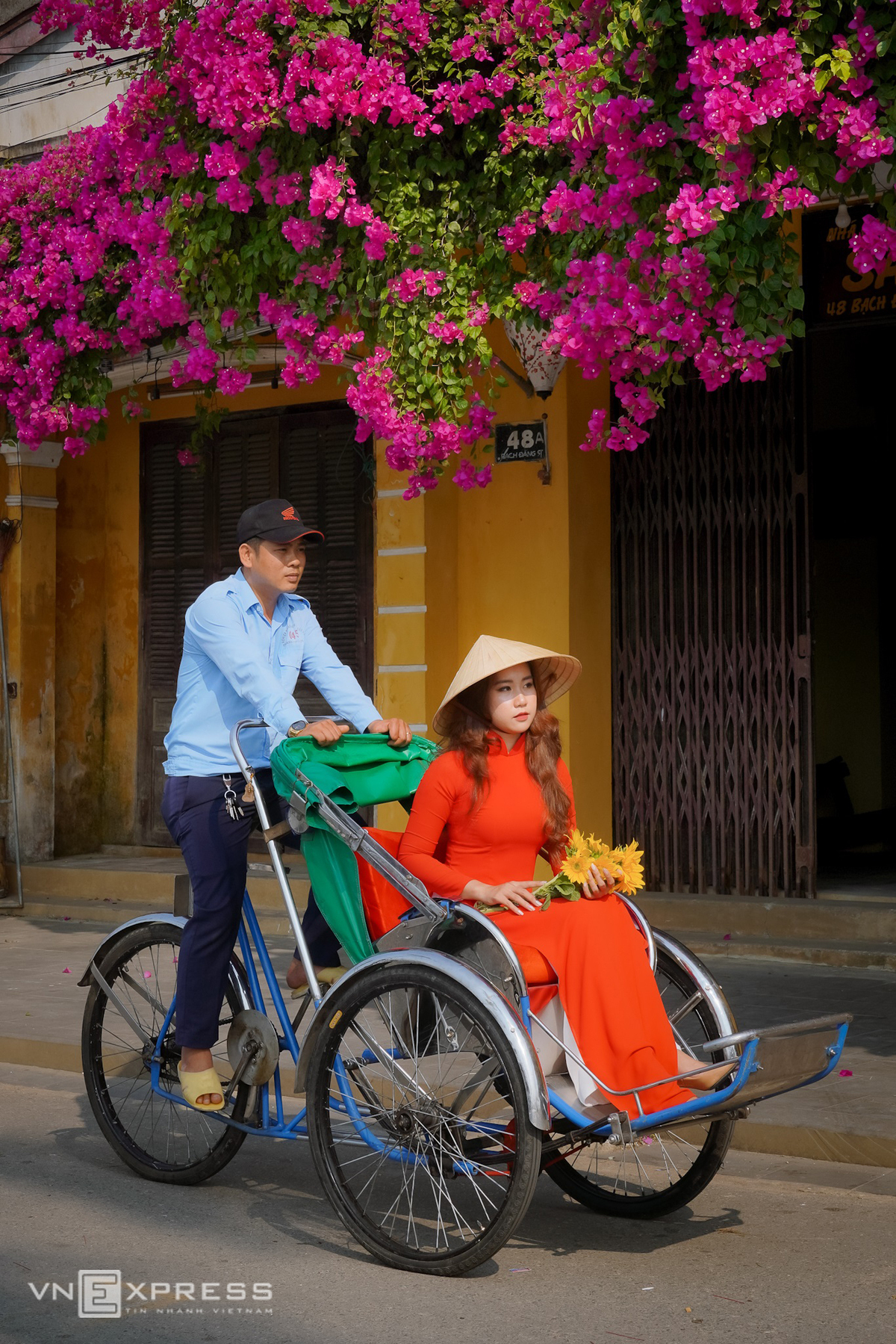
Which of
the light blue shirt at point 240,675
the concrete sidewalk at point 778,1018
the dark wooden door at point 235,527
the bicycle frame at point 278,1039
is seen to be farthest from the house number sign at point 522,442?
the bicycle frame at point 278,1039

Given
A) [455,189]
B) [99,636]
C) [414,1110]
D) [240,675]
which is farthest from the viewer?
[99,636]

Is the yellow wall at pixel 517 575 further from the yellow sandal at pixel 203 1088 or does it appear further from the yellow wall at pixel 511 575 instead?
the yellow sandal at pixel 203 1088

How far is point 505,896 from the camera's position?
415cm

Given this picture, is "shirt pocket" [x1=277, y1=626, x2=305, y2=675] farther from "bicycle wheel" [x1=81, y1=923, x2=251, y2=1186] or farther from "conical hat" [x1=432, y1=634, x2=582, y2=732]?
"bicycle wheel" [x1=81, y1=923, x2=251, y2=1186]

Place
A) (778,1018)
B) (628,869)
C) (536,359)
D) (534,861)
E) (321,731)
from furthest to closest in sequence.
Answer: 1. (536,359)
2. (778,1018)
3. (534,861)
4. (321,731)
5. (628,869)

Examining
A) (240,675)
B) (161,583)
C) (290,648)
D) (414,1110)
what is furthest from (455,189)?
(161,583)

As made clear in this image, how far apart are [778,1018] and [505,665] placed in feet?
9.79

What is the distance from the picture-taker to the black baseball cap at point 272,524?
476 centimetres

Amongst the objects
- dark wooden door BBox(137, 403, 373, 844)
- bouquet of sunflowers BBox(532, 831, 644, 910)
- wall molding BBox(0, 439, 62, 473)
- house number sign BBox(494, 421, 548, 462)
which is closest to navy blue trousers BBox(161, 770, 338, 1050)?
bouquet of sunflowers BBox(532, 831, 644, 910)

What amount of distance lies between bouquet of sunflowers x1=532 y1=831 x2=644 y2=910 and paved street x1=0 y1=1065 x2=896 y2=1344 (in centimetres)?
97

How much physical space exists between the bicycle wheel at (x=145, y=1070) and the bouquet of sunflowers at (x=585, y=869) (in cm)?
122

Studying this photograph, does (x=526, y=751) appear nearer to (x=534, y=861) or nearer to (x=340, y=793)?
(x=534, y=861)

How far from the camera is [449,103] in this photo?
709 cm

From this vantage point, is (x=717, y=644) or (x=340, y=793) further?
(x=717, y=644)
